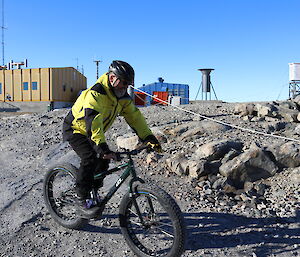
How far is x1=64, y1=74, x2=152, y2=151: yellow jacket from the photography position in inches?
141

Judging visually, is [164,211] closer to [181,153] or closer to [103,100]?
[103,100]

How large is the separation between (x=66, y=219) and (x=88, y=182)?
3.22ft

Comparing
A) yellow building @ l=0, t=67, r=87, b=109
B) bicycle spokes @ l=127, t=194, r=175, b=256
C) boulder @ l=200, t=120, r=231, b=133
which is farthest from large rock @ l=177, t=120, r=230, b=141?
yellow building @ l=0, t=67, r=87, b=109

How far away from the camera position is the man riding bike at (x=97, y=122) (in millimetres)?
3594

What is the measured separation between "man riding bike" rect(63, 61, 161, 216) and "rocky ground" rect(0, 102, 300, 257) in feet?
2.35

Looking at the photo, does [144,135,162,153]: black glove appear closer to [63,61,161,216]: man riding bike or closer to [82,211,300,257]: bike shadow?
[63,61,161,216]: man riding bike

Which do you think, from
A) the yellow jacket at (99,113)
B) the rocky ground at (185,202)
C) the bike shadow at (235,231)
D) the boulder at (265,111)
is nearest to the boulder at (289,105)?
the boulder at (265,111)

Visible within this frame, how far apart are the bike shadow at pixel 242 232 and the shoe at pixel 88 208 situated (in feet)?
4.15

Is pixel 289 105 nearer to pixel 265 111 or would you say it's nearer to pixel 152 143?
pixel 265 111

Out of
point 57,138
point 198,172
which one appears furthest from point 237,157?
point 57,138

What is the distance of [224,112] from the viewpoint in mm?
9734

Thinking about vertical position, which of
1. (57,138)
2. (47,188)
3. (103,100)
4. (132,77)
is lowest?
(47,188)

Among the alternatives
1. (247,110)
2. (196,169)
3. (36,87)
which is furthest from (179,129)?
(36,87)

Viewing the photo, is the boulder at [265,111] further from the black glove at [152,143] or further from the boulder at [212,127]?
the black glove at [152,143]
